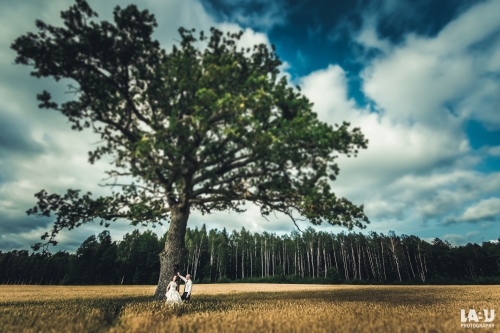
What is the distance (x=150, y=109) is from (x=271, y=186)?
27.8 ft

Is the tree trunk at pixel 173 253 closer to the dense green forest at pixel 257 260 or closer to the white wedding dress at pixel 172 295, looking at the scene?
the white wedding dress at pixel 172 295

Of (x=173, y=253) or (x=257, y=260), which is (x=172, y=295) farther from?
(x=257, y=260)

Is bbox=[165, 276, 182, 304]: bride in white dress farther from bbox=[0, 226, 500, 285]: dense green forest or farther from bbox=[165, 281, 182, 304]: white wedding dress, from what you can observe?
bbox=[0, 226, 500, 285]: dense green forest

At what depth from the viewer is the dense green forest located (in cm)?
7869

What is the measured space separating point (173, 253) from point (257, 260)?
89376 millimetres

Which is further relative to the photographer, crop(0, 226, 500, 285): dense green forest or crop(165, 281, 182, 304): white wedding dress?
crop(0, 226, 500, 285): dense green forest

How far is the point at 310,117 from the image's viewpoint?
1240 centimetres

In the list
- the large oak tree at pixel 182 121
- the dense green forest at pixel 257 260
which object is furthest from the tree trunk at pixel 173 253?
the dense green forest at pixel 257 260

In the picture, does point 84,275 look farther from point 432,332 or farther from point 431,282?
point 431,282

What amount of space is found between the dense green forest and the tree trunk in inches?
2638

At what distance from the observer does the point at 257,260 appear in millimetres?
97062

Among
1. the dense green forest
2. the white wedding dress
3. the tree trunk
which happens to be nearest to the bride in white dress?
the white wedding dress

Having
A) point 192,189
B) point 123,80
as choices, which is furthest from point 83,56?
point 192,189

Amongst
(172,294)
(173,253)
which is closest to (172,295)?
(172,294)
